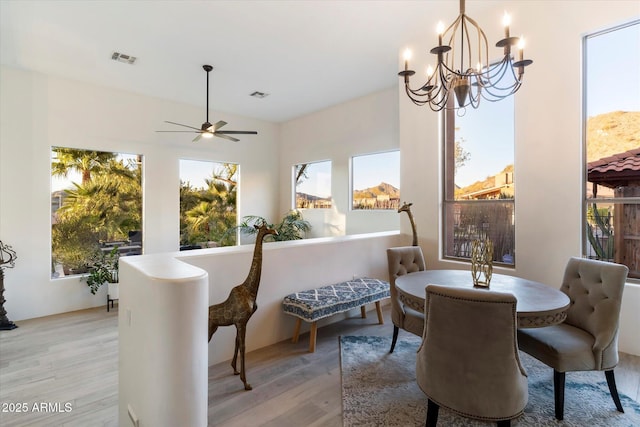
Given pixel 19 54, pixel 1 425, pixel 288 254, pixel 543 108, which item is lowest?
pixel 1 425

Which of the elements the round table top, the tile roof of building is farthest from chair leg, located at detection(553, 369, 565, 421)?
the tile roof of building

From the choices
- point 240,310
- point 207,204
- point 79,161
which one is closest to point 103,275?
point 79,161

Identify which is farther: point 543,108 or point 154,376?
point 543,108

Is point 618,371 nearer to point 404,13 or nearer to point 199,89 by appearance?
point 404,13

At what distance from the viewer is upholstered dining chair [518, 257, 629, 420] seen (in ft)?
6.34

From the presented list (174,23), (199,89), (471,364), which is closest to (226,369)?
(471,364)

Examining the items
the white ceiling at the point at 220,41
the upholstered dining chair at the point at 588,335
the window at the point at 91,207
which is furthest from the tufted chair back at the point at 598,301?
the window at the point at 91,207

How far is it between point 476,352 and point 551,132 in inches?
104

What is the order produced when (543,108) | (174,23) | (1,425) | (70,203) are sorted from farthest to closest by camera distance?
(70,203)
(174,23)
(543,108)
(1,425)

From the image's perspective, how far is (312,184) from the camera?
22.1ft

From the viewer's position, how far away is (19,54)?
3.84m

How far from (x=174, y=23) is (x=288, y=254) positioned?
278 centimetres

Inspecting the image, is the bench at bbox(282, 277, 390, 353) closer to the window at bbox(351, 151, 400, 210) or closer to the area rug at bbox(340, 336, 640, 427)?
the area rug at bbox(340, 336, 640, 427)

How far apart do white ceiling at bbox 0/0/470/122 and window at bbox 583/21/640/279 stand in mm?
1495
